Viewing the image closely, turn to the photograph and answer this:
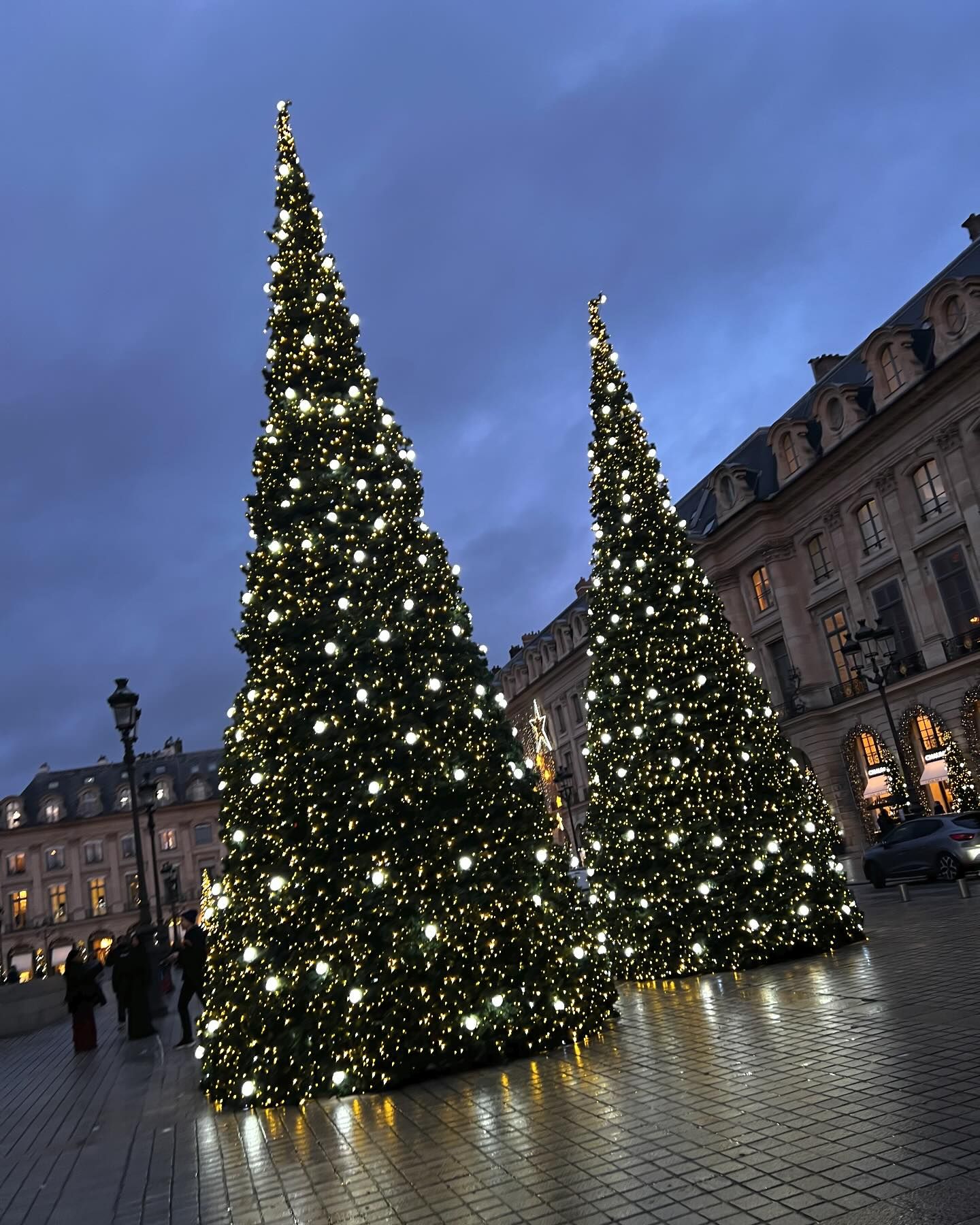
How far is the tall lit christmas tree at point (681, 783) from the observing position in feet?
43.5

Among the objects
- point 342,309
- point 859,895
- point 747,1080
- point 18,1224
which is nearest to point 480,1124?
point 747,1080

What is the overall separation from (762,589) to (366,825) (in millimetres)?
39157

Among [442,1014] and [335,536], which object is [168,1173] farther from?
[335,536]

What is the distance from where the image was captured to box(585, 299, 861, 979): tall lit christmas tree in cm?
1327

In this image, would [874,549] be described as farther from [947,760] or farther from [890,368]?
[947,760]

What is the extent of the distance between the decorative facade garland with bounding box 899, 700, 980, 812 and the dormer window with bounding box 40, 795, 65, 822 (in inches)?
2694

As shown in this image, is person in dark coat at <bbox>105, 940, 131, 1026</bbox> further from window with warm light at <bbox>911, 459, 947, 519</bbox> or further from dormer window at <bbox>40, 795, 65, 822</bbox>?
dormer window at <bbox>40, 795, 65, 822</bbox>

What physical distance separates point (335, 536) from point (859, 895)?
16.2 m

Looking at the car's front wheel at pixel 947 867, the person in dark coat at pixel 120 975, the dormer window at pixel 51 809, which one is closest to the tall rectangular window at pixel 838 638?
the car's front wheel at pixel 947 867

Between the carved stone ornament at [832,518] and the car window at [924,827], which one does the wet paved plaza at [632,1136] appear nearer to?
the car window at [924,827]

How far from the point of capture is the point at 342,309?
12938 millimetres

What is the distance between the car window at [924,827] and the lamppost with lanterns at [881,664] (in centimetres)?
490

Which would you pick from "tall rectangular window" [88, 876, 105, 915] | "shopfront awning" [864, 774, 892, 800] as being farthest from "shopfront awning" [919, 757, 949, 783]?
"tall rectangular window" [88, 876, 105, 915]

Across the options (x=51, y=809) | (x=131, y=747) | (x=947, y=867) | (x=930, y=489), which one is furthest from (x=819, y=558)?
(x=51, y=809)
